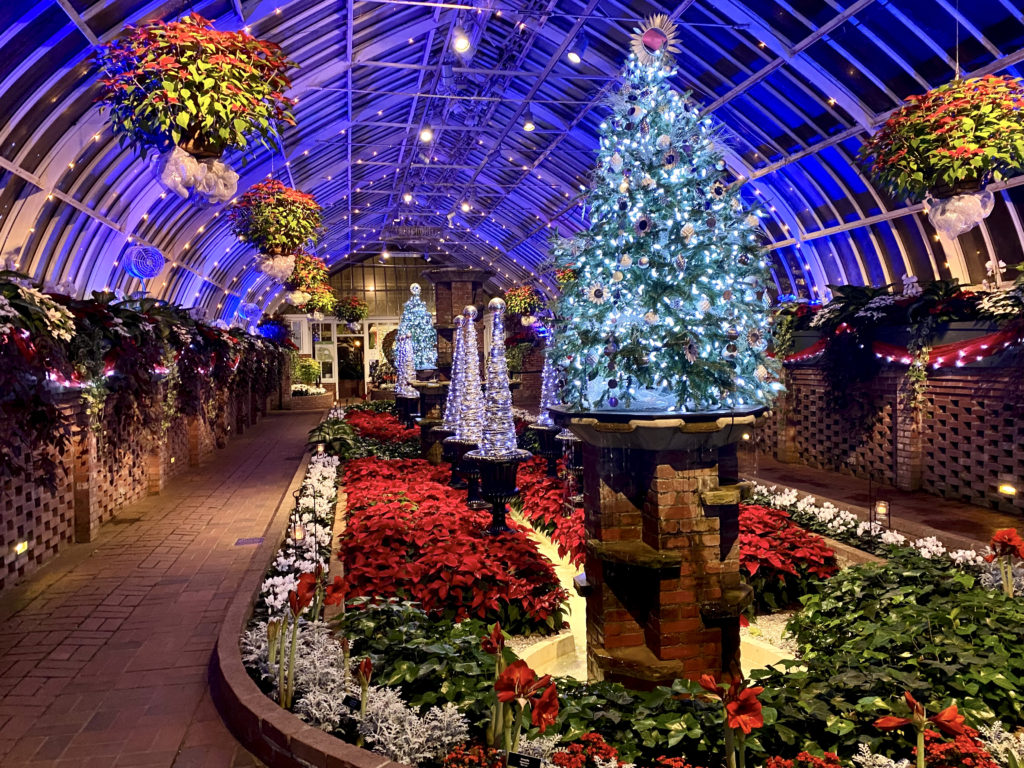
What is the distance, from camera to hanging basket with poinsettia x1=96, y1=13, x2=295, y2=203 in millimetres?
4359

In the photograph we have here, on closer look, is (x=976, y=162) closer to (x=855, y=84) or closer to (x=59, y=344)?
(x=855, y=84)

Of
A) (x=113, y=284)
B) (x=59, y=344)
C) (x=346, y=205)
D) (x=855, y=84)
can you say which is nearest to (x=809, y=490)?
(x=855, y=84)

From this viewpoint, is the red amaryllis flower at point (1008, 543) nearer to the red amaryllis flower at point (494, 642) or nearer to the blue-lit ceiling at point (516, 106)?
the red amaryllis flower at point (494, 642)

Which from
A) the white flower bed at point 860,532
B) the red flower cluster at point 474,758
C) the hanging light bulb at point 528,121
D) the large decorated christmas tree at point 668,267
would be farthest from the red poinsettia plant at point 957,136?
the hanging light bulb at point 528,121

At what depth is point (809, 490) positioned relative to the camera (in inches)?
388

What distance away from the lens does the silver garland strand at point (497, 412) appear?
7.66 metres

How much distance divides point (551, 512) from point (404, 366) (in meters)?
10.5

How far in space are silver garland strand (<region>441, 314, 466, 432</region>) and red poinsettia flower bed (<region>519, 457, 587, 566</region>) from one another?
119 centimetres

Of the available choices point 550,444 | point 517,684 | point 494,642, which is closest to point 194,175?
point 494,642

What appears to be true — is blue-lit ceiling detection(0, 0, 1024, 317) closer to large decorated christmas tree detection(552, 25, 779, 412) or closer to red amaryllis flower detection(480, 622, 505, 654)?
large decorated christmas tree detection(552, 25, 779, 412)

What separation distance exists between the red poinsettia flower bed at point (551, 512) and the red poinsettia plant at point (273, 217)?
14.1ft

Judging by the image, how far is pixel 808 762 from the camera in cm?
312

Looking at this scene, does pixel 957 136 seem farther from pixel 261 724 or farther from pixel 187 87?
pixel 261 724

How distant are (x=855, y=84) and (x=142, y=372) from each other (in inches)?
358
